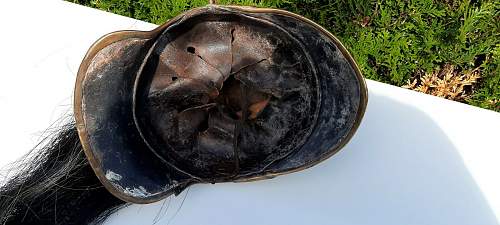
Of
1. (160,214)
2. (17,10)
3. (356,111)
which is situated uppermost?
(17,10)

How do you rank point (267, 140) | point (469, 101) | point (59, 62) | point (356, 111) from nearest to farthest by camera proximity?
point (356, 111) < point (267, 140) < point (59, 62) < point (469, 101)

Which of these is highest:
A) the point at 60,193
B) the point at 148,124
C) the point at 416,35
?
the point at 416,35

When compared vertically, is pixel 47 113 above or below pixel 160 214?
above

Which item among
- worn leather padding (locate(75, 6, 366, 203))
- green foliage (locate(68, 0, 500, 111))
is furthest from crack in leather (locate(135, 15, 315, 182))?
green foliage (locate(68, 0, 500, 111))

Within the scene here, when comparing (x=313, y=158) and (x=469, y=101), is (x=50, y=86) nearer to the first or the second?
(x=313, y=158)

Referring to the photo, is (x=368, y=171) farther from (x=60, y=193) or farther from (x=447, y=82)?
(x=60, y=193)

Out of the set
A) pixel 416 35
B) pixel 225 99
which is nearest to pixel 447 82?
pixel 416 35

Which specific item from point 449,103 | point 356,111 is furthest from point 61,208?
point 449,103
